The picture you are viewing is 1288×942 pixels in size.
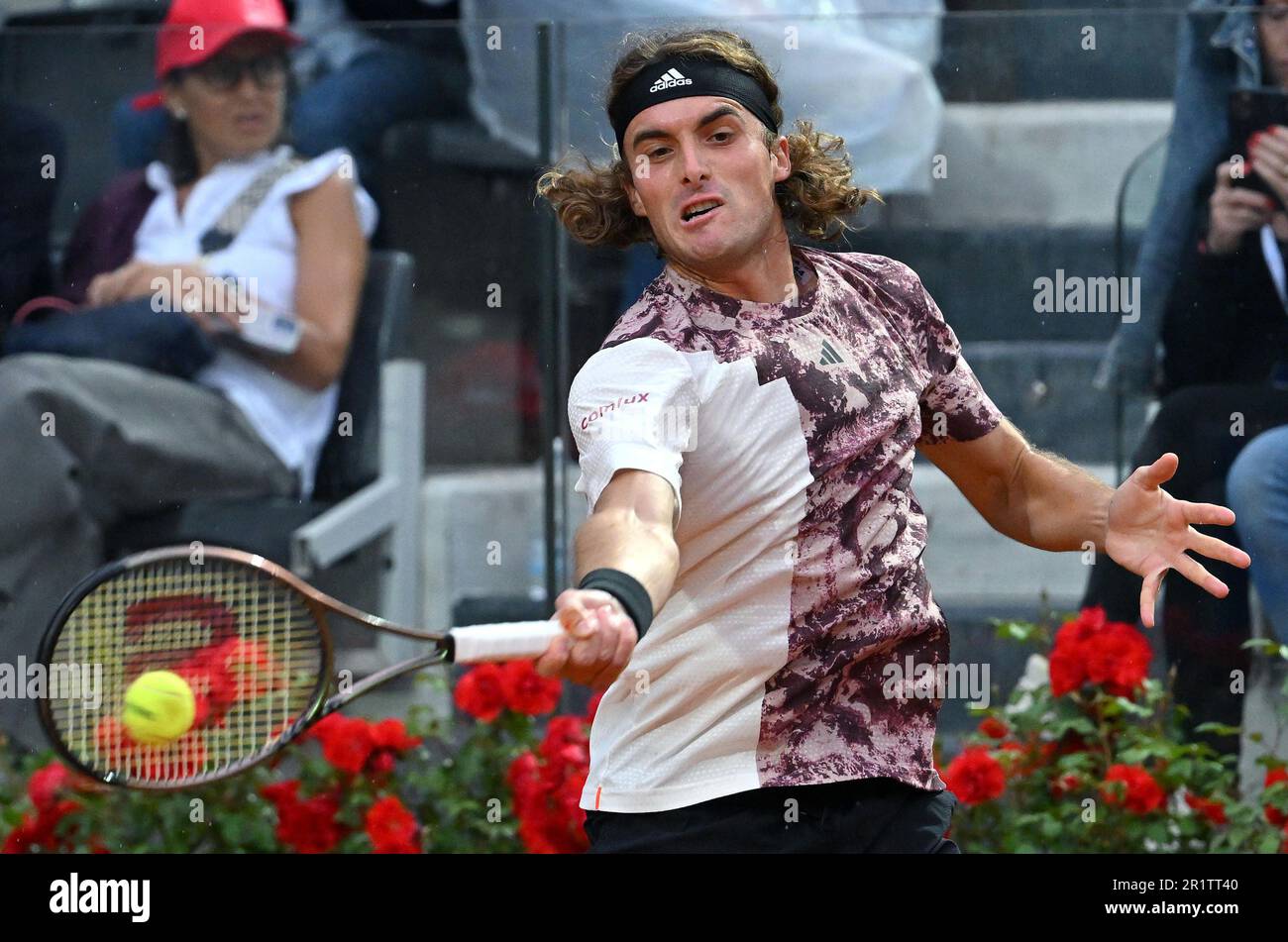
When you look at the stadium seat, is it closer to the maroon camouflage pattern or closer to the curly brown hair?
the curly brown hair

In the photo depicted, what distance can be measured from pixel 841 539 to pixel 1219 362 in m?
2.21

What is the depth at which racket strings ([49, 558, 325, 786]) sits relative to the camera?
278cm

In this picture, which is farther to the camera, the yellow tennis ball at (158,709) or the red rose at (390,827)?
the red rose at (390,827)

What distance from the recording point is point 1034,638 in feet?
14.8

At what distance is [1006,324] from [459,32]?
1.63 metres

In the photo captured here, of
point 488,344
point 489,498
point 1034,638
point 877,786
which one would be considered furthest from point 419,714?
point 877,786

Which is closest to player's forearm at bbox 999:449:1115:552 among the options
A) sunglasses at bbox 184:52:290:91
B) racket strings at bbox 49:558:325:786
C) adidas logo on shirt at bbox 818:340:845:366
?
adidas logo on shirt at bbox 818:340:845:366

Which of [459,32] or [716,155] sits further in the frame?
[459,32]

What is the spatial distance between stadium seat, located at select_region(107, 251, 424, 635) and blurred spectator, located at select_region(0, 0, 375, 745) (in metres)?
0.04

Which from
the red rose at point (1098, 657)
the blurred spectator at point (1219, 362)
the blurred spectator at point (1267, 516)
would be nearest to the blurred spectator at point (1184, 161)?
the blurred spectator at point (1219, 362)

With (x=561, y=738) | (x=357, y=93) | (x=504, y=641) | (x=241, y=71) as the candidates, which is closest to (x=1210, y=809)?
(x=561, y=738)

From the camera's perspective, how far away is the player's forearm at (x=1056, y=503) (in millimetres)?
3146

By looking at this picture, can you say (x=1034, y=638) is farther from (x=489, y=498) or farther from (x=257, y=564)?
(x=257, y=564)

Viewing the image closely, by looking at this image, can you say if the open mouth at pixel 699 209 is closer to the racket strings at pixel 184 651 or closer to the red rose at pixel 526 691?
the racket strings at pixel 184 651
